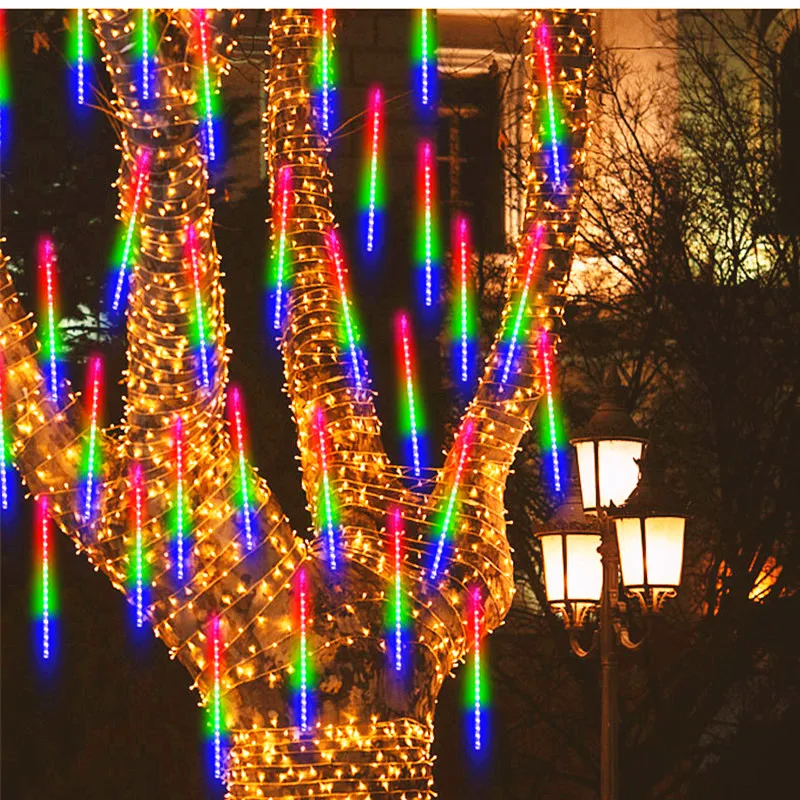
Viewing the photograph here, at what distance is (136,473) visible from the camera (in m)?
7.23

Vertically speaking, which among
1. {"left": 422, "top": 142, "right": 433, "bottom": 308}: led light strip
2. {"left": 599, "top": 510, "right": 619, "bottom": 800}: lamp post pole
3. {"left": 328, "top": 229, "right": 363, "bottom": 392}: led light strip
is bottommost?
{"left": 599, "top": 510, "right": 619, "bottom": 800}: lamp post pole

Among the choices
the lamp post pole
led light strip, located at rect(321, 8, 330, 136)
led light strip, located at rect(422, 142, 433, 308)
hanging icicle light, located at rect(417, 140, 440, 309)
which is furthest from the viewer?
hanging icicle light, located at rect(417, 140, 440, 309)

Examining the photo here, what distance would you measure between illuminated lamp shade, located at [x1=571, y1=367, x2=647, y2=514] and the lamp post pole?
0.17 metres

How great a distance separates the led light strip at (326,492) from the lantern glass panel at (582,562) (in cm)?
198

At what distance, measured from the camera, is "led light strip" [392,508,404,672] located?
7.38 meters

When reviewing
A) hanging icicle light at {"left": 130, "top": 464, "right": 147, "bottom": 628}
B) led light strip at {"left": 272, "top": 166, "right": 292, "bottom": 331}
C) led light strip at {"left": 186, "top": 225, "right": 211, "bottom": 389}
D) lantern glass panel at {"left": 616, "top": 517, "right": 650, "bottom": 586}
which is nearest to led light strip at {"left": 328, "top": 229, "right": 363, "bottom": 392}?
led light strip at {"left": 272, "top": 166, "right": 292, "bottom": 331}

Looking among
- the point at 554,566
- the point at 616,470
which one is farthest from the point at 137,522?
the point at 616,470

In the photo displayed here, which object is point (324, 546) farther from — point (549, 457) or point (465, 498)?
point (549, 457)

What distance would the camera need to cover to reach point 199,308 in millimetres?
7297

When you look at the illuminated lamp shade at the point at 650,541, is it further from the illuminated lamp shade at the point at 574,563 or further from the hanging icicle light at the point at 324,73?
the hanging icicle light at the point at 324,73

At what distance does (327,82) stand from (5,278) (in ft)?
5.59

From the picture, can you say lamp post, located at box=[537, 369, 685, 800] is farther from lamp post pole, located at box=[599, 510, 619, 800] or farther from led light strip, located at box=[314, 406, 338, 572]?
led light strip, located at box=[314, 406, 338, 572]

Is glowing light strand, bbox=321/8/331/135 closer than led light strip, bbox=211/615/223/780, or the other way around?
led light strip, bbox=211/615/223/780

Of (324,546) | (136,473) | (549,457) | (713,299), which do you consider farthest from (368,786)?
(713,299)
